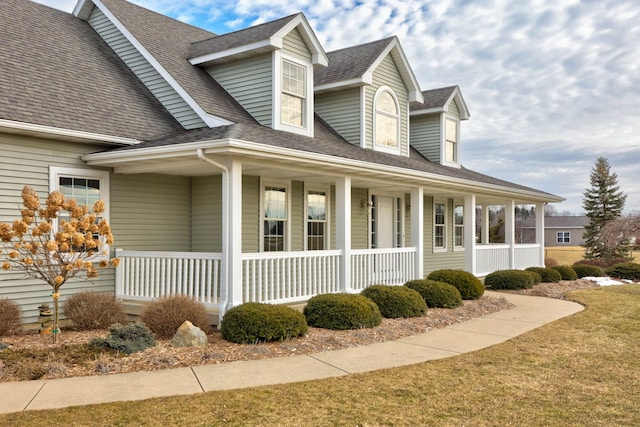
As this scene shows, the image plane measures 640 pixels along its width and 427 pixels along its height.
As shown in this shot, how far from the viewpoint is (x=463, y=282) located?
41.7ft

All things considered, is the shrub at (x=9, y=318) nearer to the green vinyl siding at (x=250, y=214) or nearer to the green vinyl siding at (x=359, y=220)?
the green vinyl siding at (x=250, y=214)

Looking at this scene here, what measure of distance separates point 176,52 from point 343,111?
465 centimetres

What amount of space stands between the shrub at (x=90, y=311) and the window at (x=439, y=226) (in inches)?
471

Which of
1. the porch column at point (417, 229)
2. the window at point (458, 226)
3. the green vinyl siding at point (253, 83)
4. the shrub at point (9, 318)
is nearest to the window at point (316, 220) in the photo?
the porch column at point (417, 229)

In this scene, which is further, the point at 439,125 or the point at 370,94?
the point at 439,125

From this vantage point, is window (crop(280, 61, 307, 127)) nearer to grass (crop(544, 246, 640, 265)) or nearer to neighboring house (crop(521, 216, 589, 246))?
grass (crop(544, 246, 640, 265))

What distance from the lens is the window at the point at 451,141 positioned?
1850cm

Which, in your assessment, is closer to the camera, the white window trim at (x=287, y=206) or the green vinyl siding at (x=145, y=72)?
the green vinyl siding at (x=145, y=72)

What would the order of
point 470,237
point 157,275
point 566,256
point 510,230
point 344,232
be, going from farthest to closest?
point 566,256 → point 510,230 → point 470,237 → point 344,232 → point 157,275

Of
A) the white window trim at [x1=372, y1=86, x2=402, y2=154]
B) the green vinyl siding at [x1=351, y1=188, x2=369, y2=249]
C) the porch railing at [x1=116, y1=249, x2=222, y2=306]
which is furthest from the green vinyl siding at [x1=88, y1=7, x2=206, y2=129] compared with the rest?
the white window trim at [x1=372, y1=86, x2=402, y2=154]

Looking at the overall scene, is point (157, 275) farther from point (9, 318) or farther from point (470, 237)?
point (470, 237)

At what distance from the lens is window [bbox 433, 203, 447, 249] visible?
18.4m

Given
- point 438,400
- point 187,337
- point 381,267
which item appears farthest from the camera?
point 381,267

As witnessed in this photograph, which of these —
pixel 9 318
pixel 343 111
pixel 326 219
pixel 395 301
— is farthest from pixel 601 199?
pixel 9 318
